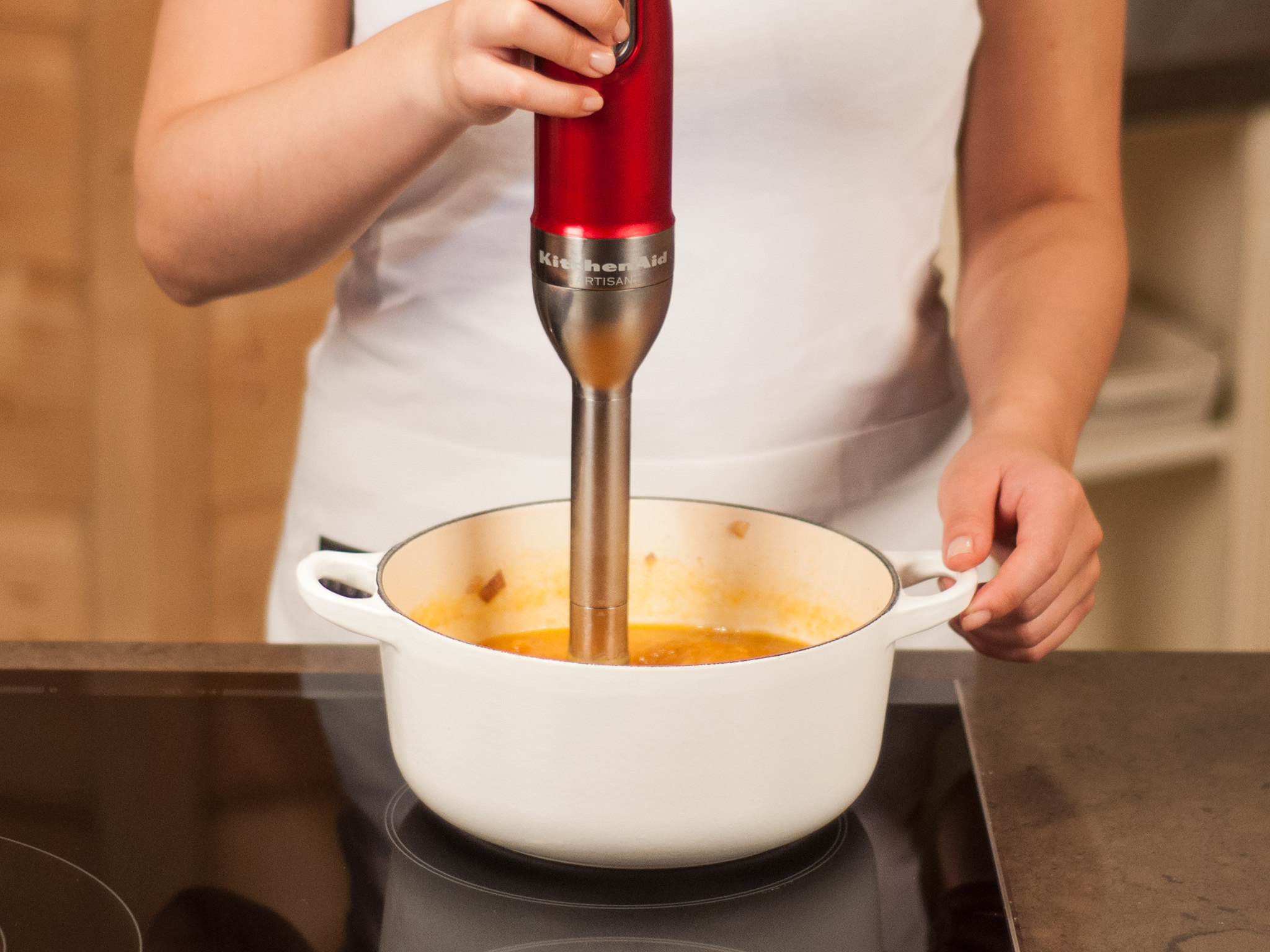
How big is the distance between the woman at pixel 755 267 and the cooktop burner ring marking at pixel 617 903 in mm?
248

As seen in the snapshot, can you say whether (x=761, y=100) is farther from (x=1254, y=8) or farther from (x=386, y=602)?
(x=1254, y=8)

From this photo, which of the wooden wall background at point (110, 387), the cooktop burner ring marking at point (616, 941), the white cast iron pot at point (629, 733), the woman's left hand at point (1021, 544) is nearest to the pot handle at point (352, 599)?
the white cast iron pot at point (629, 733)

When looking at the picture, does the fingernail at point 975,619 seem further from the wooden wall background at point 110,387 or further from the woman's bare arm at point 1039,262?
the wooden wall background at point 110,387

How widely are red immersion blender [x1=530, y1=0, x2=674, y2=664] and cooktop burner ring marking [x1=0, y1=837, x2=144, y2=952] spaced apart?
217mm

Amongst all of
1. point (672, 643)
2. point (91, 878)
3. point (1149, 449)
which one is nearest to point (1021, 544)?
point (672, 643)

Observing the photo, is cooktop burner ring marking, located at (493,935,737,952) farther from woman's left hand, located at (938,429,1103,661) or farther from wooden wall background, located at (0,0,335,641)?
wooden wall background, located at (0,0,335,641)

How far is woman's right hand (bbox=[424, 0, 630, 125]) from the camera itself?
43 cm

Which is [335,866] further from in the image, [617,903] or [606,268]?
[606,268]

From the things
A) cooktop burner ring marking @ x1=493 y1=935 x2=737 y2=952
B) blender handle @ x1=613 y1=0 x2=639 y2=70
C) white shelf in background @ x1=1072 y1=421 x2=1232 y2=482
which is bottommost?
white shelf in background @ x1=1072 y1=421 x2=1232 y2=482

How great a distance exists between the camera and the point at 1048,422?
27.9 inches

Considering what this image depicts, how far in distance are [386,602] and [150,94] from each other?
407 mm

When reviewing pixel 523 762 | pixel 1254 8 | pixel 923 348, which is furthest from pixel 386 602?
pixel 1254 8

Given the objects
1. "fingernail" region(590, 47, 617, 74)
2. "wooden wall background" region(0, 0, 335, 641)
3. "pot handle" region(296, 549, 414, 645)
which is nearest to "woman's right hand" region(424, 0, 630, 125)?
"fingernail" region(590, 47, 617, 74)

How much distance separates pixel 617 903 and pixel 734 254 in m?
0.45
